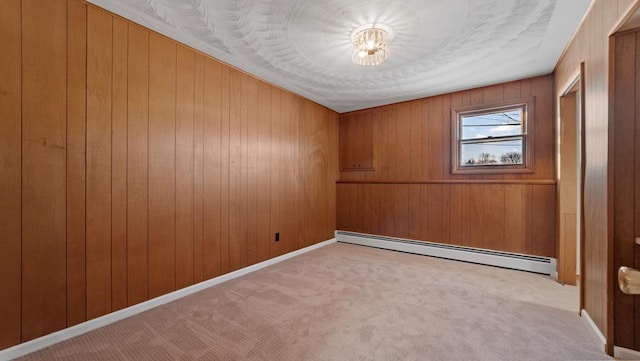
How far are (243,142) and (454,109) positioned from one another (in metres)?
2.92

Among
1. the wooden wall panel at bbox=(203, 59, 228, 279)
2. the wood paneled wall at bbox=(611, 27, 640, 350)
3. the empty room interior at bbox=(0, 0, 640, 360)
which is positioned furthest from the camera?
the wooden wall panel at bbox=(203, 59, 228, 279)

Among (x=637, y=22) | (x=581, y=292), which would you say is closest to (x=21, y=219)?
(x=637, y=22)

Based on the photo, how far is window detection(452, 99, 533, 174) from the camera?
3275 millimetres

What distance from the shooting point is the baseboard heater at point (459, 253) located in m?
3.10

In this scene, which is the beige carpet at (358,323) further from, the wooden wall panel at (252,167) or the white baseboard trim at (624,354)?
the wooden wall panel at (252,167)

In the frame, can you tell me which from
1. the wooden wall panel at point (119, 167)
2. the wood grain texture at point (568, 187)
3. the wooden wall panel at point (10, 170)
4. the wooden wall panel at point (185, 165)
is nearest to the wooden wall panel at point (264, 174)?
the wooden wall panel at point (185, 165)

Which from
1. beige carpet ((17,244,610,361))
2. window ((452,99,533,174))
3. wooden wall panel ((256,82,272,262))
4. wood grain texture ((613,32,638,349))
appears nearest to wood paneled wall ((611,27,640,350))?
wood grain texture ((613,32,638,349))

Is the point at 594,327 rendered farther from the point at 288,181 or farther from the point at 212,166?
the point at 212,166

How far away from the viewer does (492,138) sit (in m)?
3.47

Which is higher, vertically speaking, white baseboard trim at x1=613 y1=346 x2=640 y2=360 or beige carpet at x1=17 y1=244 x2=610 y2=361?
white baseboard trim at x1=613 y1=346 x2=640 y2=360

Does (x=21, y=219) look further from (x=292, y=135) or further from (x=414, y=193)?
(x=414, y=193)

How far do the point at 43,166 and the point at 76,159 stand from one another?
17 centimetres

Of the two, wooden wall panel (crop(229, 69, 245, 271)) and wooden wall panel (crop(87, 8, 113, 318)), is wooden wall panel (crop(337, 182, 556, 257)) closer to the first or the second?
wooden wall panel (crop(229, 69, 245, 271))

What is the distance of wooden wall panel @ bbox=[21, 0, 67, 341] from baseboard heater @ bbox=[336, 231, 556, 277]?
3.64 meters
